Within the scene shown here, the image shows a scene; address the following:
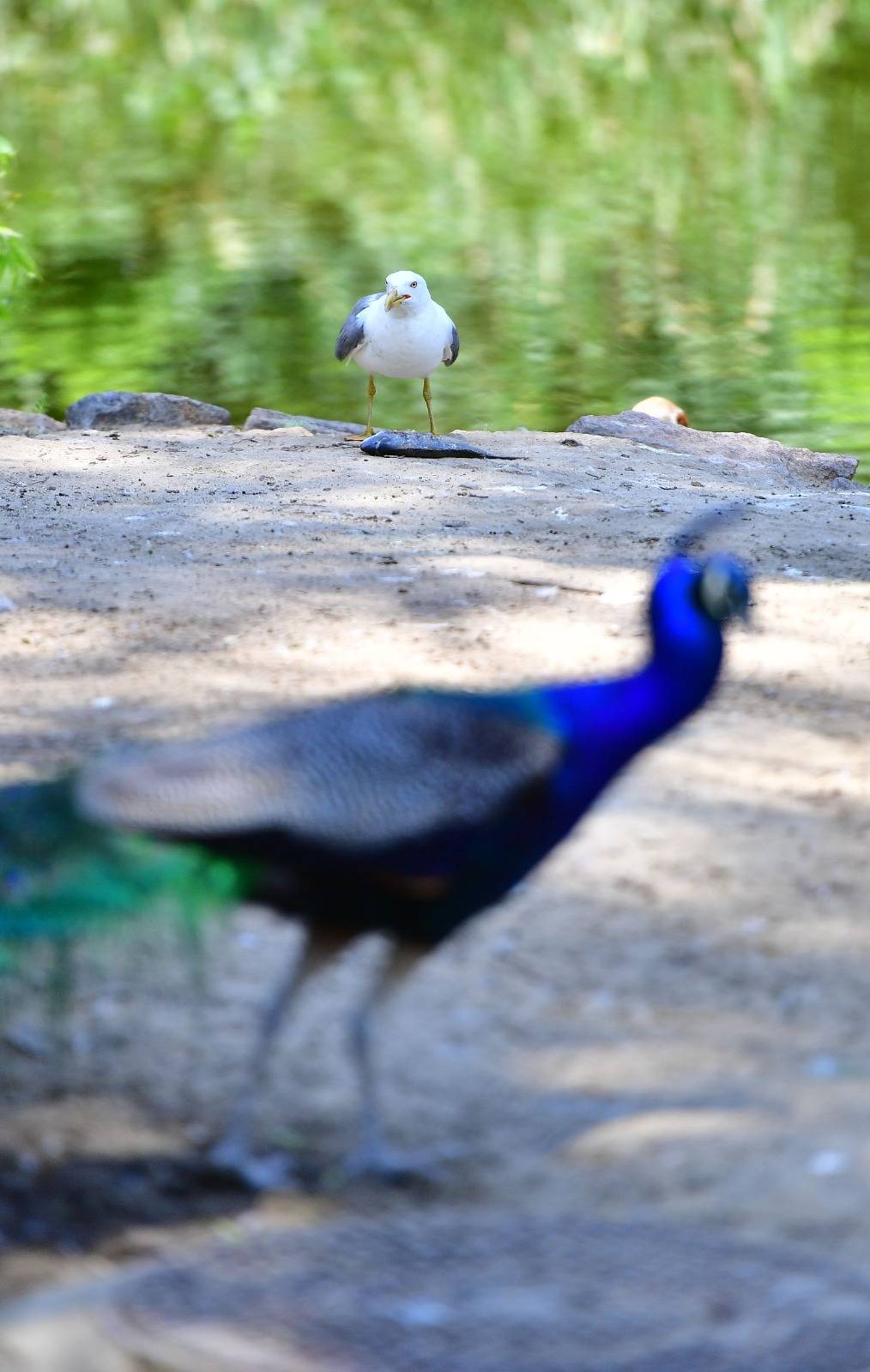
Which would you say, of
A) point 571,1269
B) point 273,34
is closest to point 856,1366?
point 571,1269

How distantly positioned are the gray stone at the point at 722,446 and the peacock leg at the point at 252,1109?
21.9ft

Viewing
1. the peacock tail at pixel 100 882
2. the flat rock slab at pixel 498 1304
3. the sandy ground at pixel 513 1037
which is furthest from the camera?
the peacock tail at pixel 100 882

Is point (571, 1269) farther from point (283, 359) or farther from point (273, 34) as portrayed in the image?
point (273, 34)

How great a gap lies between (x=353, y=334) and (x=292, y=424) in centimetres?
81

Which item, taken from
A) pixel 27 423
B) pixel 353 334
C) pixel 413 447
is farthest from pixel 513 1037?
pixel 27 423

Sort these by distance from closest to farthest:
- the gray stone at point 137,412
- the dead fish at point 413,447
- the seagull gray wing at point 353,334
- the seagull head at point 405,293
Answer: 1. the dead fish at point 413,447
2. the seagull head at point 405,293
3. the seagull gray wing at point 353,334
4. the gray stone at point 137,412

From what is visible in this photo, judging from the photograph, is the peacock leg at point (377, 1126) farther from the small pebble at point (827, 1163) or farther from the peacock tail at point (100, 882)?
the small pebble at point (827, 1163)

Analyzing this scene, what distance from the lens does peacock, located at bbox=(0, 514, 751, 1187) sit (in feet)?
8.72

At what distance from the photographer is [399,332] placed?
8.97 meters

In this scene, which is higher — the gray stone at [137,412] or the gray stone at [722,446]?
the gray stone at [137,412]

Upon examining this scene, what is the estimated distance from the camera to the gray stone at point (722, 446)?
30.6ft

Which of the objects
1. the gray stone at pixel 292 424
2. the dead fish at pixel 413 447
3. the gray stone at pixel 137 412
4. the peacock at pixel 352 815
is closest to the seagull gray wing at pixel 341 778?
the peacock at pixel 352 815

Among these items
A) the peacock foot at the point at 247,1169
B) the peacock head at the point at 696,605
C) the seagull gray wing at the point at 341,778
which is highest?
the peacock head at the point at 696,605

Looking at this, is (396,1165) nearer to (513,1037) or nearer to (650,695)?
(513,1037)
